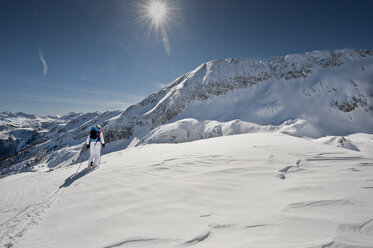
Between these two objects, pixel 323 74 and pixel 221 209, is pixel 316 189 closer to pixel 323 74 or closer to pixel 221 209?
pixel 221 209

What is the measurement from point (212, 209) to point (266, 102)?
42.5 m

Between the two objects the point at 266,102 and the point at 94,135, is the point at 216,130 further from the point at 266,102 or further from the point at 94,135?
the point at 94,135

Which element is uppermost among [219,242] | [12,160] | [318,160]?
[318,160]

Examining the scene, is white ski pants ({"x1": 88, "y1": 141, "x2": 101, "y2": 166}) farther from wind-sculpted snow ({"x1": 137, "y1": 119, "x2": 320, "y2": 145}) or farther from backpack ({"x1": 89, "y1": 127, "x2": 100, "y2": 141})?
wind-sculpted snow ({"x1": 137, "y1": 119, "x2": 320, "y2": 145})

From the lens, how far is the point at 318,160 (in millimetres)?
5332

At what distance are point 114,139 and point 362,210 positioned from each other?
196 ft

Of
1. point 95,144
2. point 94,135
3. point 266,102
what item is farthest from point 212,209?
point 266,102

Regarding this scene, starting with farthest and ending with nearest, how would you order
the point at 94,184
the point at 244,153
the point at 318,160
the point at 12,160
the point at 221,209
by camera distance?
the point at 12,160, the point at 244,153, the point at 318,160, the point at 94,184, the point at 221,209

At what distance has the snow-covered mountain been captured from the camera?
3234cm

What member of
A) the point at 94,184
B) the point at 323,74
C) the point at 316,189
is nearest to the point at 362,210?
the point at 316,189

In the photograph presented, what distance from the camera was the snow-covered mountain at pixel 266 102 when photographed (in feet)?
106

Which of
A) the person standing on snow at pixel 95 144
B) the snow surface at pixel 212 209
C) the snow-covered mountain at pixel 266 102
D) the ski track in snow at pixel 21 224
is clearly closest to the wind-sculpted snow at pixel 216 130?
the snow-covered mountain at pixel 266 102

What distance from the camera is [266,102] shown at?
131ft

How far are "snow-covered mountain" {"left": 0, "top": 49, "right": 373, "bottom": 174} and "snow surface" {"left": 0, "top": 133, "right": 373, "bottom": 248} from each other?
25.6 m
